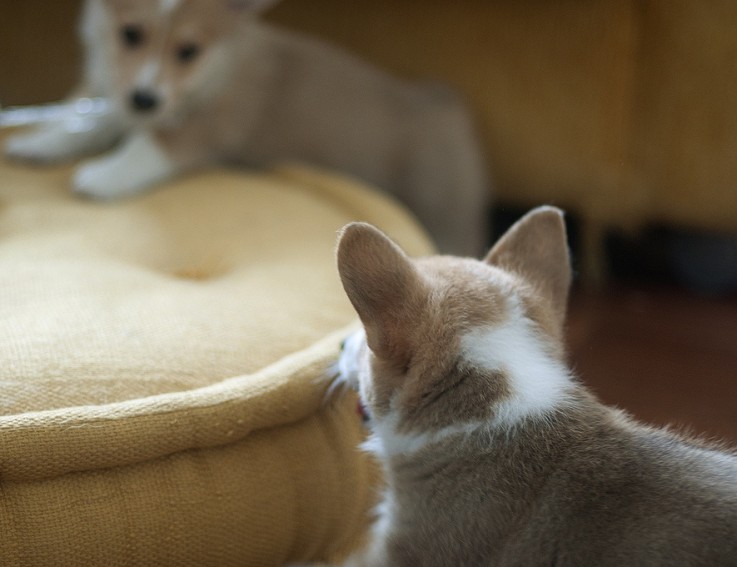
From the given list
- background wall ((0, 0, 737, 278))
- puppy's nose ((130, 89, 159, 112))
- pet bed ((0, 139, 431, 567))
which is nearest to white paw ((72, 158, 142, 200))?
puppy's nose ((130, 89, 159, 112))

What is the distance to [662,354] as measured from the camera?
61.7 inches

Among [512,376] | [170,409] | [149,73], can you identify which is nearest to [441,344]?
[512,376]

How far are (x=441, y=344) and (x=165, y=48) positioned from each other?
151 cm

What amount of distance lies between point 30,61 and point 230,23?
82 cm

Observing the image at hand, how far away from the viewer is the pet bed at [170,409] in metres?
1.07

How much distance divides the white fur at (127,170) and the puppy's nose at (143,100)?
9 centimetres

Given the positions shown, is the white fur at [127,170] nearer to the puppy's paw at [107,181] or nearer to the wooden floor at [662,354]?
the puppy's paw at [107,181]

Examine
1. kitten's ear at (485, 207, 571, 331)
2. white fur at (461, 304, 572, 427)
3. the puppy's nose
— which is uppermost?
kitten's ear at (485, 207, 571, 331)

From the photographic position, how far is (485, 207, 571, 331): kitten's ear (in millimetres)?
1197

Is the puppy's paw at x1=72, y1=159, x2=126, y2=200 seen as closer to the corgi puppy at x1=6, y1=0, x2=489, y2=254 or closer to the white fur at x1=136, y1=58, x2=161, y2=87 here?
the corgi puppy at x1=6, y1=0, x2=489, y2=254

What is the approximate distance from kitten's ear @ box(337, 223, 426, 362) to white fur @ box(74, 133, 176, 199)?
1.22 m

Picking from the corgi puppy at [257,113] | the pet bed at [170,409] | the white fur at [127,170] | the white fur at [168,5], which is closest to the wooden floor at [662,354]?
the pet bed at [170,409]

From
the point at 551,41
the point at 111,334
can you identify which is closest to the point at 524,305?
the point at 111,334

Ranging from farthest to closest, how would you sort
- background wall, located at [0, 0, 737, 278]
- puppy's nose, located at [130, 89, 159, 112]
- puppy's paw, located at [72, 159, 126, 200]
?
puppy's nose, located at [130, 89, 159, 112] < puppy's paw, located at [72, 159, 126, 200] < background wall, located at [0, 0, 737, 278]
